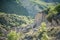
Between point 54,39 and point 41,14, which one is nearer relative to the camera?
point 54,39

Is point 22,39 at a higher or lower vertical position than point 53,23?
lower

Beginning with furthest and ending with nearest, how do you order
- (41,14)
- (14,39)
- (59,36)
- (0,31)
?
(0,31) < (41,14) < (14,39) < (59,36)

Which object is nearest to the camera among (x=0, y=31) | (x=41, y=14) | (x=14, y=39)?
(x=14, y=39)

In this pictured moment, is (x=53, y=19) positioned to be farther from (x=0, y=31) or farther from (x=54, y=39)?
(x=0, y=31)

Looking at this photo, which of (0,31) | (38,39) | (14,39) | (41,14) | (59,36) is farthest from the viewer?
(0,31)

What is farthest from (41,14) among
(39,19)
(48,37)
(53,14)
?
(48,37)

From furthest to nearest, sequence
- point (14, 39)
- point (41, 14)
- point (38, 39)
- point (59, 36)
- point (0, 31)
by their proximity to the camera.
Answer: point (0, 31), point (41, 14), point (14, 39), point (38, 39), point (59, 36)

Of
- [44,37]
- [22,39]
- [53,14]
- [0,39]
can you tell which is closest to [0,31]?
[0,39]

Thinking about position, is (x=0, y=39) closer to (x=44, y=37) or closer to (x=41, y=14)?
(x=41, y=14)

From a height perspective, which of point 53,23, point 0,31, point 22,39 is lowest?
point 0,31
